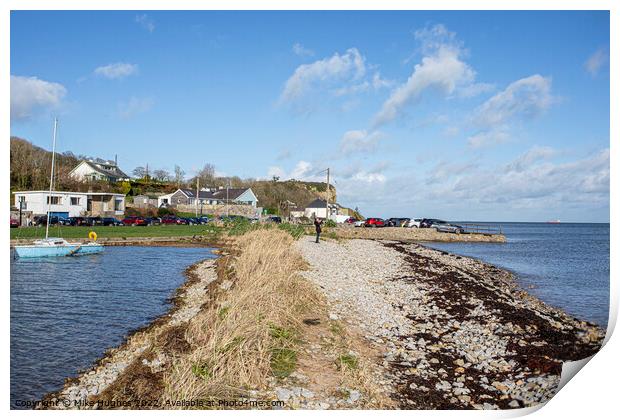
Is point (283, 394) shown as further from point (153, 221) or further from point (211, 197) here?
point (211, 197)

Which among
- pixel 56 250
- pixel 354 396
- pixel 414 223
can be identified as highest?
pixel 414 223

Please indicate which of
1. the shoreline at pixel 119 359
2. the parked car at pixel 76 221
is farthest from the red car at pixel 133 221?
the shoreline at pixel 119 359

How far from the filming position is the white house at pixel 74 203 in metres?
15.3

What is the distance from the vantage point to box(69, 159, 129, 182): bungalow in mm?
27544

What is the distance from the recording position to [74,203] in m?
31.4

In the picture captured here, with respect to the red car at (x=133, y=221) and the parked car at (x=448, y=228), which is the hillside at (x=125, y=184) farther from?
the parked car at (x=448, y=228)

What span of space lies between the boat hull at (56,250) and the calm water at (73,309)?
340 millimetres

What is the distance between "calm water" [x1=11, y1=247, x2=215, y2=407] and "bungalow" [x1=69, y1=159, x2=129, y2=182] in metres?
9.39

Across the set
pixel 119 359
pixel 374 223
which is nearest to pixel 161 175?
pixel 374 223

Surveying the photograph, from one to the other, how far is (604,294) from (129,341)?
13.0 m

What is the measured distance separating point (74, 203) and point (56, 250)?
13.0 m

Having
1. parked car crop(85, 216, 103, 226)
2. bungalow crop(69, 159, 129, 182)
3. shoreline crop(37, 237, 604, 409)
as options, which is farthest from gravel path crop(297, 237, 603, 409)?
parked car crop(85, 216, 103, 226)

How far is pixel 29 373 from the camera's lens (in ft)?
21.6

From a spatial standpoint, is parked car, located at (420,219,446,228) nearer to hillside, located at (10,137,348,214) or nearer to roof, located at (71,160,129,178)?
hillside, located at (10,137,348,214)
